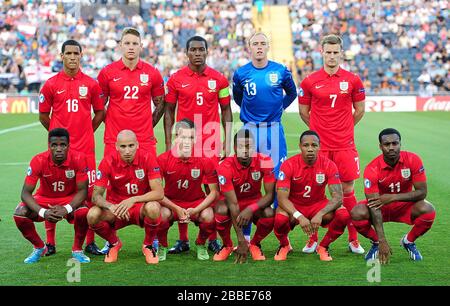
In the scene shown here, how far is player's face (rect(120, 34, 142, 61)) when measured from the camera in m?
8.48

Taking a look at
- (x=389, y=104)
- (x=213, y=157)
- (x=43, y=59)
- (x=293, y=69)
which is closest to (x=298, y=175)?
(x=213, y=157)

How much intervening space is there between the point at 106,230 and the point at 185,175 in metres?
0.98

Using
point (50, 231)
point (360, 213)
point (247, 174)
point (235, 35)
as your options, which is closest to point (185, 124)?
point (247, 174)

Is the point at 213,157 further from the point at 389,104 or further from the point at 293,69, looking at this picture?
the point at 293,69

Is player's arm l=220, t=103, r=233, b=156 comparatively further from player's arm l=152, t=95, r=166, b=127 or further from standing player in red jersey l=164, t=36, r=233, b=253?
player's arm l=152, t=95, r=166, b=127

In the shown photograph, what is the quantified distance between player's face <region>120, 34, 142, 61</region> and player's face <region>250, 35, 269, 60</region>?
1219 mm

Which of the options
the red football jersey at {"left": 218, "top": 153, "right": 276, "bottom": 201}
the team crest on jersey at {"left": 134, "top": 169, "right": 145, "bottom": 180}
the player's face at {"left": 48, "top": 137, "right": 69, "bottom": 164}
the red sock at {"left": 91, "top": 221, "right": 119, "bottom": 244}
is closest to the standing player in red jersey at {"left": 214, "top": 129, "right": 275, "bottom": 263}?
the red football jersey at {"left": 218, "top": 153, "right": 276, "bottom": 201}

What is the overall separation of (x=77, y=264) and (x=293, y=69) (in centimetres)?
2965

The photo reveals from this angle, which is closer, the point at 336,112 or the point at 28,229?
the point at 28,229

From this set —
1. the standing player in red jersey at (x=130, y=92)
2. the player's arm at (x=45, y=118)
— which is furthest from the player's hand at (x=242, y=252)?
the player's arm at (x=45, y=118)

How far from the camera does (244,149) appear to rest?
25.4 feet

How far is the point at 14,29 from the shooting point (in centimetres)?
3431

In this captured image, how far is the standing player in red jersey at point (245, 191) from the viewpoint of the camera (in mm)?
7715

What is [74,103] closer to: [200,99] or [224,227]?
[200,99]
